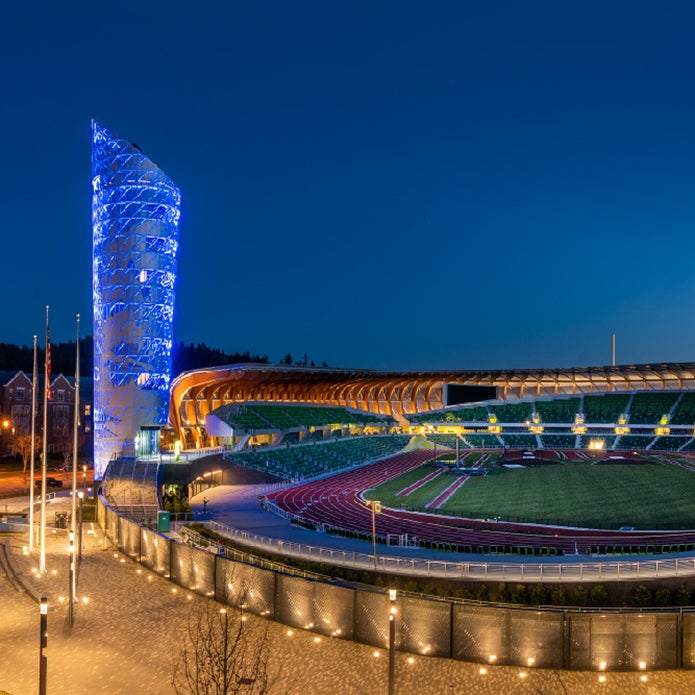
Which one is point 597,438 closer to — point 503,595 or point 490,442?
point 490,442

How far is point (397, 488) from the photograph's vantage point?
166 feet

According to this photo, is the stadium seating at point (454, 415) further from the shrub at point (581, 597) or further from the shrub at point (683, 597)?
the shrub at point (581, 597)

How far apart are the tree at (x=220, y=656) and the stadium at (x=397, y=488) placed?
1.16 meters

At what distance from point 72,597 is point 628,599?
58.8 ft

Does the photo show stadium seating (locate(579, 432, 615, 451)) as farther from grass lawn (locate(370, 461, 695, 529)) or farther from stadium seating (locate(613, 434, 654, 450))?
grass lawn (locate(370, 461, 695, 529))

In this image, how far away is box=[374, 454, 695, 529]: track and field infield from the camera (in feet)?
121

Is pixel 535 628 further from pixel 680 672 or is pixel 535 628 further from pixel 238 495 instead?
pixel 238 495

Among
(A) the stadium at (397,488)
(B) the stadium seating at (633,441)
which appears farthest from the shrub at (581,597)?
(B) the stadium seating at (633,441)

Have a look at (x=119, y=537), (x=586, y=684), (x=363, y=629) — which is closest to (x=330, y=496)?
(x=119, y=537)

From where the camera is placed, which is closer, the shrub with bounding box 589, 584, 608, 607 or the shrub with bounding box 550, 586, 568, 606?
the shrub with bounding box 550, 586, 568, 606

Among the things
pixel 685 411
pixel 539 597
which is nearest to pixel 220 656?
pixel 539 597

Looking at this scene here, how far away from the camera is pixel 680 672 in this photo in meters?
17.5

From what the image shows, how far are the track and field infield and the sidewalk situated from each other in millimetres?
19199

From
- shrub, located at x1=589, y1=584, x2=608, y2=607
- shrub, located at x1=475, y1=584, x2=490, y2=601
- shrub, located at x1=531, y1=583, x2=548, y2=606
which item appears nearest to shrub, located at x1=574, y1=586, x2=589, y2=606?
shrub, located at x1=589, y1=584, x2=608, y2=607
